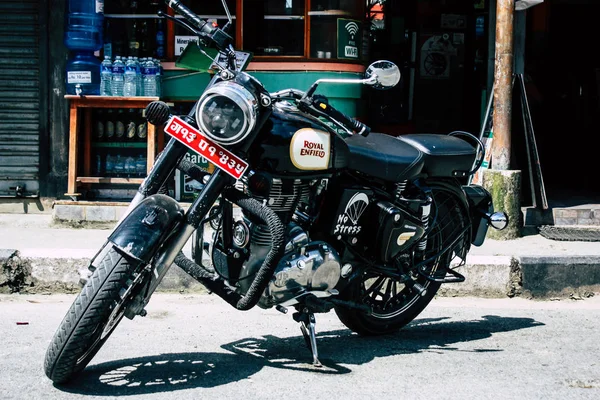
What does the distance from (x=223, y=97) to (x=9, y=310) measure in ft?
7.90

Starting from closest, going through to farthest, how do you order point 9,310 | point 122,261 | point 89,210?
1. point 122,261
2. point 9,310
3. point 89,210

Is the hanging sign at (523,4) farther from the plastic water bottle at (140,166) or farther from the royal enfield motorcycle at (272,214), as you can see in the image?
the plastic water bottle at (140,166)

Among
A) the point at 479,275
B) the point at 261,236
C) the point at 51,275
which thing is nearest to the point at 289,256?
the point at 261,236

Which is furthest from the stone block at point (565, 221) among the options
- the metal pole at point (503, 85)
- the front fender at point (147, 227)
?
the front fender at point (147, 227)

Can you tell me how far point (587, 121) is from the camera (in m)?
11.7

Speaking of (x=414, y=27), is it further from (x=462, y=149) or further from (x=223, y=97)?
(x=223, y=97)

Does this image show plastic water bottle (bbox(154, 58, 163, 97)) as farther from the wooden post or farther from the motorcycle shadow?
the motorcycle shadow

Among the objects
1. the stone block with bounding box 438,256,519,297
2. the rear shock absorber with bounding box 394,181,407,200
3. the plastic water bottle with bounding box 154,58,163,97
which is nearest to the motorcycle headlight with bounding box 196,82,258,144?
the rear shock absorber with bounding box 394,181,407,200

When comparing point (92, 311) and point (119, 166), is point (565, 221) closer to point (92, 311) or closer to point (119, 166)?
point (119, 166)

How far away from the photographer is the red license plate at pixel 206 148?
13.5ft

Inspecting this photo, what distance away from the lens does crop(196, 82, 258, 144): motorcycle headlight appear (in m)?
4.10

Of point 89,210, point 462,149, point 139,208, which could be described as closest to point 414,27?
point 89,210

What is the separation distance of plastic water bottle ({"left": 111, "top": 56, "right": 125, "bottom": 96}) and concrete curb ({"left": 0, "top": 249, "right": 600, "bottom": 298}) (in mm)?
2251

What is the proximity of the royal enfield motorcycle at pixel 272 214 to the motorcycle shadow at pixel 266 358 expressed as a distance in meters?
0.13
